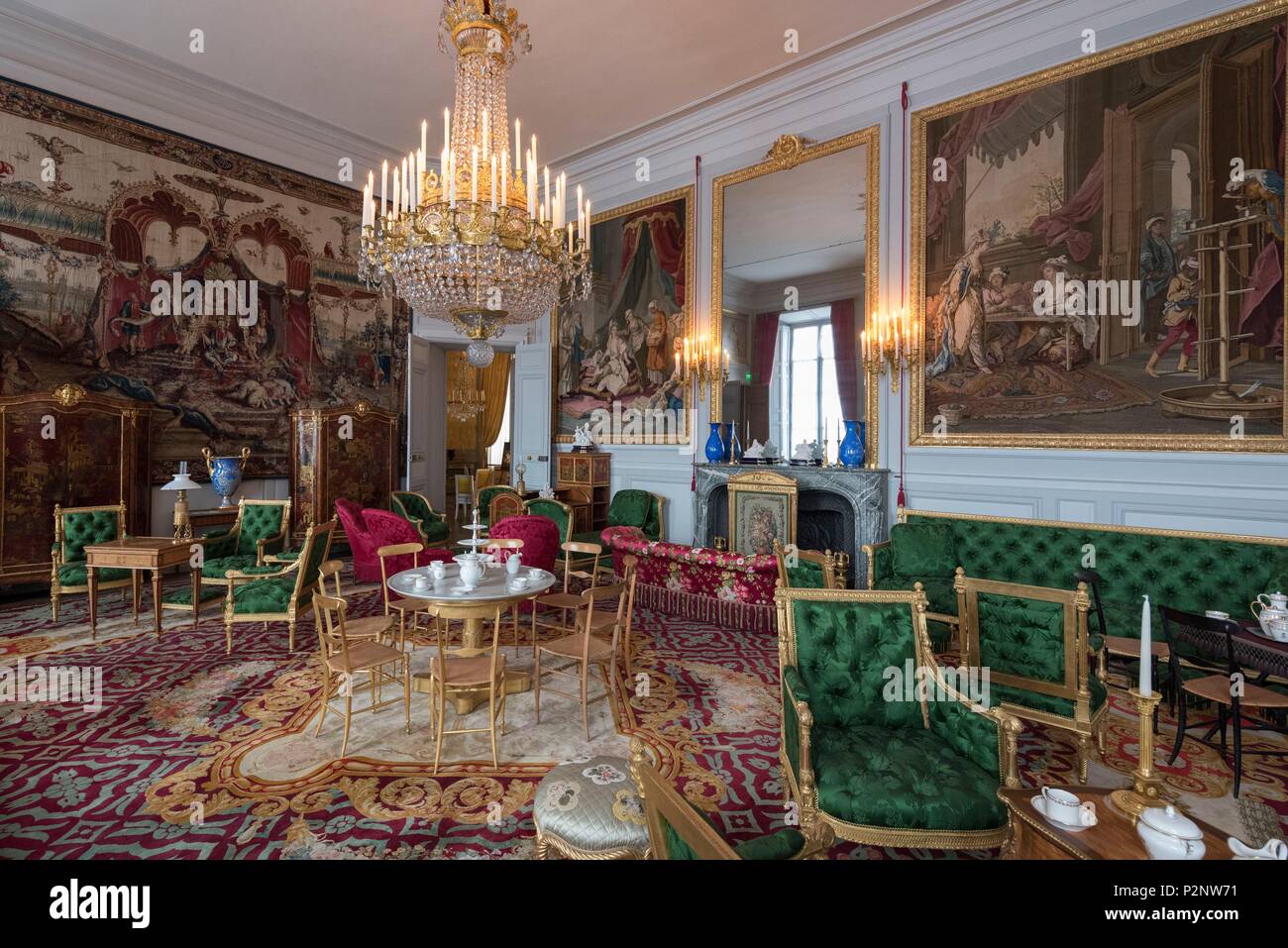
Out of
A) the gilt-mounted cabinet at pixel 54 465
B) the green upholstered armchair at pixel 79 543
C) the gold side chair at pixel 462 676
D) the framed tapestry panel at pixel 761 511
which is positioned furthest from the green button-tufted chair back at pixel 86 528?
the framed tapestry panel at pixel 761 511

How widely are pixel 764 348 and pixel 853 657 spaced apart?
5.34m

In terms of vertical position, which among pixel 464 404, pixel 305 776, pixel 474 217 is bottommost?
pixel 305 776

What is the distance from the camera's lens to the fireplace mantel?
6348mm

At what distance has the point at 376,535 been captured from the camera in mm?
6395

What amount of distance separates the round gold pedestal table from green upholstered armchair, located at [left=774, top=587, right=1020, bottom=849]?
5.72ft

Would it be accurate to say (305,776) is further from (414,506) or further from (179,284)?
(179,284)

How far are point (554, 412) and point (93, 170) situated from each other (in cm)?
592

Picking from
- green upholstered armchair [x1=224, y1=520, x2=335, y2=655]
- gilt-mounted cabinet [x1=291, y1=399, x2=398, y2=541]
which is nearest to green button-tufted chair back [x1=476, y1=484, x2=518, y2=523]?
gilt-mounted cabinet [x1=291, y1=399, x2=398, y2=541]

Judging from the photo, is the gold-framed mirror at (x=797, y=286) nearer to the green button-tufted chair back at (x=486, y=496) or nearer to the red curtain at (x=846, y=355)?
the red curtain at (x=846, y=355)

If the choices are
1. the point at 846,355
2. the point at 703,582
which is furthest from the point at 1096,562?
the point at 703,582

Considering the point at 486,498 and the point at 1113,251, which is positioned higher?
the point at 1113,251

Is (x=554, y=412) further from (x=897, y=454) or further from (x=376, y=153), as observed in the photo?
(x=897, y=454)

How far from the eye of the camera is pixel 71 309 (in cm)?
645

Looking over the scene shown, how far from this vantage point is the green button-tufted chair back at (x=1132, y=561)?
439cm
